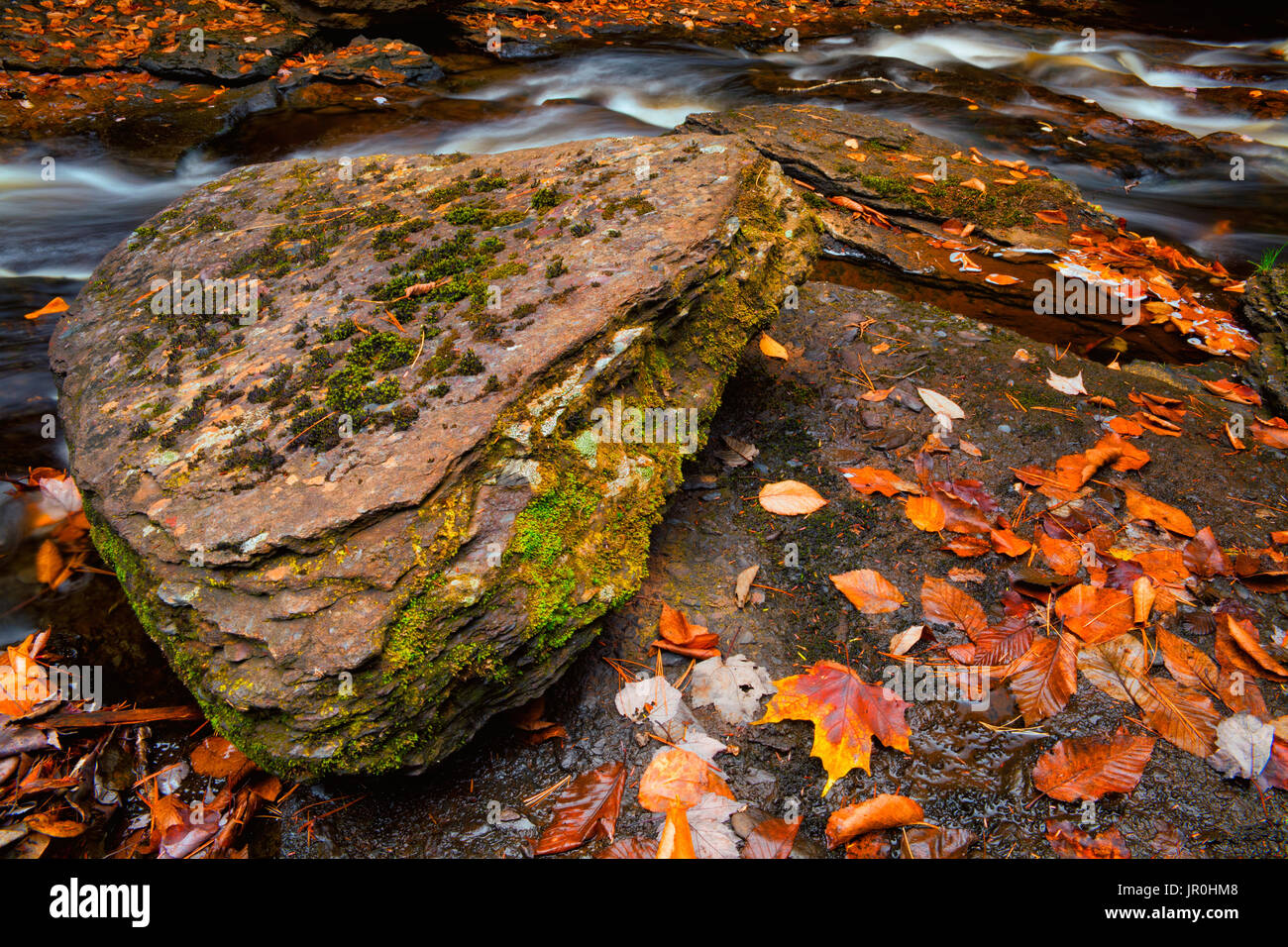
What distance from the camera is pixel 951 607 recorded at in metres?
2.65

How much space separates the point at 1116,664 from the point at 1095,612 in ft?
0.69

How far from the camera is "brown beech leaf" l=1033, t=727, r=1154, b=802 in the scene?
213cm

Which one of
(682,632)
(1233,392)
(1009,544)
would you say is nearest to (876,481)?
(1009,544)

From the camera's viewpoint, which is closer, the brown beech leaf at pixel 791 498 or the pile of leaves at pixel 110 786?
the pile of leaves at pixel 110 786

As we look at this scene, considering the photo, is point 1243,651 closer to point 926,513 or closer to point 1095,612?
point 1095,612

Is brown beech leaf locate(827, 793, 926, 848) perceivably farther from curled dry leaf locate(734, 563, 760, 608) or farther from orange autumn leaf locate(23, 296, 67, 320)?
orange autumn leaf locate(23, 296, 67, 320)

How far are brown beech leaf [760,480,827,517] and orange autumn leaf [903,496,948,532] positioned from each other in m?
0.36

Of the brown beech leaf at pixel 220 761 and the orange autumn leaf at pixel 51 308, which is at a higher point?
the orange autumn leaf at pixel 51 308

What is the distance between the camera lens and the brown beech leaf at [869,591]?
2.67 m

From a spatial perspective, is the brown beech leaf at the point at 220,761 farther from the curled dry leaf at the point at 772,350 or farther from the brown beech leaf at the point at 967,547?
the curled dry leaf at the point at 772,350

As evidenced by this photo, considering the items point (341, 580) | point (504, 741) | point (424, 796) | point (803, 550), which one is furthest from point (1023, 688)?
point (341, 580)

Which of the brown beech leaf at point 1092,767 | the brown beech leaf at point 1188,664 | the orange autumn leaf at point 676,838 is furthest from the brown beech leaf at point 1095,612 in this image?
the orange autumn leaf at point 676,838

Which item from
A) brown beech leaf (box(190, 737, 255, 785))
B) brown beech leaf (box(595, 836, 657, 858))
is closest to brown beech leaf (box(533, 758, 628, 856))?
brown beech leaf (box(595, 836, 657, 858))

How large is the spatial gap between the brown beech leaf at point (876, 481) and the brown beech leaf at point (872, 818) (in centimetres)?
135
